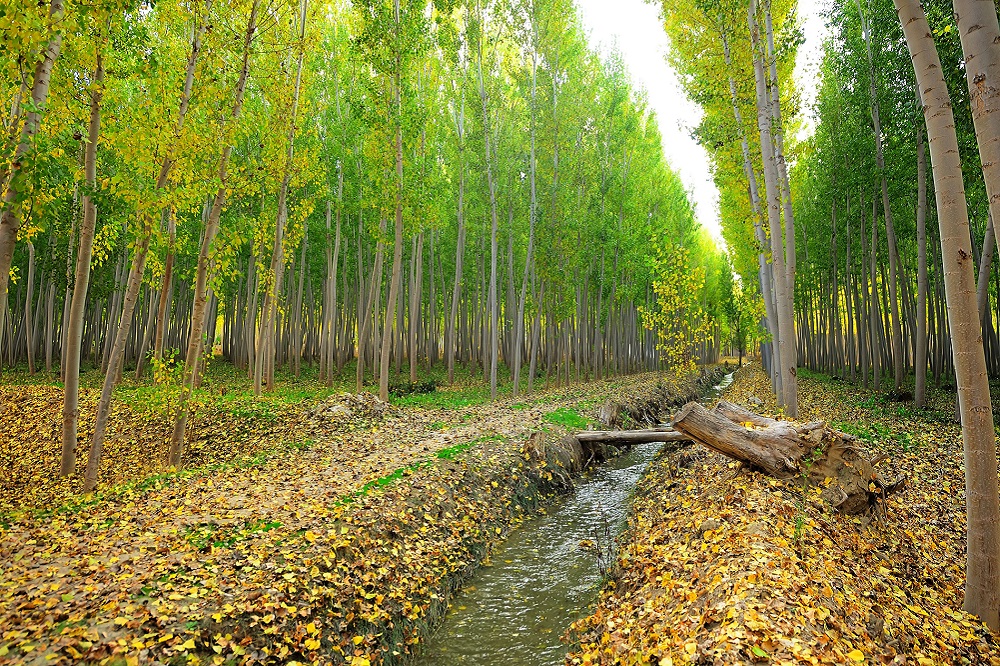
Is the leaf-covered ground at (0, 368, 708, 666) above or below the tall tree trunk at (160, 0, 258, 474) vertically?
below

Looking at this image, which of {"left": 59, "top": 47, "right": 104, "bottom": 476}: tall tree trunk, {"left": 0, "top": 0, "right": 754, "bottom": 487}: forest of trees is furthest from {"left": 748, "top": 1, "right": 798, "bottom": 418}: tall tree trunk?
{"left": 59, "top": 47, "right": 104, "bottom": 476}: tall tree trunk

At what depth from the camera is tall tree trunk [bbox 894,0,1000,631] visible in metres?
4.20

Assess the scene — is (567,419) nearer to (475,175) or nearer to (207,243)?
(207,243)

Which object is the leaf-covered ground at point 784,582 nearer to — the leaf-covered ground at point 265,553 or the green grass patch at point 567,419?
the leaf-covered ground at point 265,553

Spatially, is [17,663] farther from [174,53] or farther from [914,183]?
[914,183]

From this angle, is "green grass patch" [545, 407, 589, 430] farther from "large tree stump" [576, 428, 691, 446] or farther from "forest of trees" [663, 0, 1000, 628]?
"forest of trees" [663, 0, 1000, 628]

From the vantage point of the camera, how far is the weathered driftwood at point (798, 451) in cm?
675

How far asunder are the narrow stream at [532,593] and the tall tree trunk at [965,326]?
3762 millimetres

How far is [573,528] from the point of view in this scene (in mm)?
8570

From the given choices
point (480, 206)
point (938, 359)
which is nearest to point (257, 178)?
point (480, 206)

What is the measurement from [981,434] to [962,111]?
1084cm

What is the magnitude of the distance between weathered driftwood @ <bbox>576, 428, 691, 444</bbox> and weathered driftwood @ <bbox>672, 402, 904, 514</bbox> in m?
2.62

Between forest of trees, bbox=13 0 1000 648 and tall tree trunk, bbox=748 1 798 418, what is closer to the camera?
forest of trees, bbox=13 0 1000 648

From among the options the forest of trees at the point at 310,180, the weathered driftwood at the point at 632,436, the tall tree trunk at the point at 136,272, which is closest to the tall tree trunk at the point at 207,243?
the forest of trees at the point at 310,180
